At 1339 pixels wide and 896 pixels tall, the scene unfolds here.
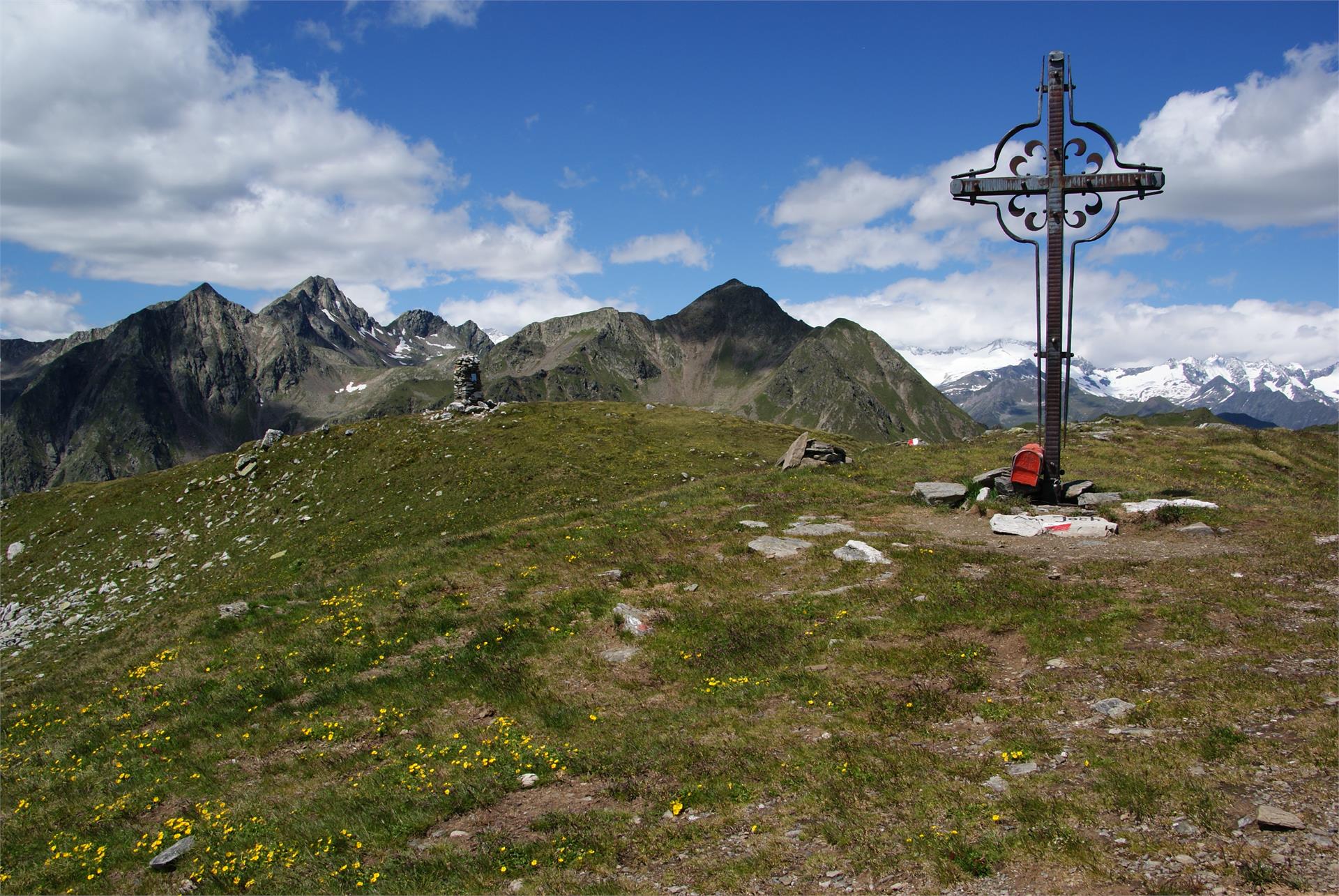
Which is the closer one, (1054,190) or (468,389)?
(1054,190)

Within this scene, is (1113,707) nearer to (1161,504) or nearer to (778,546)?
(778,546)

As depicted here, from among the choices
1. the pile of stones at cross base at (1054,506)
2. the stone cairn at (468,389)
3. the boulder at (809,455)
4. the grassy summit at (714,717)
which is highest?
the stone cairn at (468,389)

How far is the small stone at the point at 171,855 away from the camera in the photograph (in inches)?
483

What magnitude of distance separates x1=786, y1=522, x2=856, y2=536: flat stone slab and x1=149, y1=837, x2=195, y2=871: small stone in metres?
17.7

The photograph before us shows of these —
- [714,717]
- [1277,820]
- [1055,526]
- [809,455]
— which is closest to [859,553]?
[1055,526]

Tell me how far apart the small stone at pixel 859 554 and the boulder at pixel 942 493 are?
7672 millimetres

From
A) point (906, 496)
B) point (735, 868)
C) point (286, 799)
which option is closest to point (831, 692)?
point (735, 868)

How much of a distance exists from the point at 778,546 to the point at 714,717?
10095 mm

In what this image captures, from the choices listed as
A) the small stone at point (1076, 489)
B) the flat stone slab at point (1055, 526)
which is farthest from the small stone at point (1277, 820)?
the small stone at point (1076, 489)

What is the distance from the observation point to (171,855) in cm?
1238

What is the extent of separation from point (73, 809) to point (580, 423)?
2085 inches

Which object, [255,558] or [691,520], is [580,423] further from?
[691,520]

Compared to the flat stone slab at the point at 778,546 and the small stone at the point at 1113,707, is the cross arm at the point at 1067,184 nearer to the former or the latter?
the flat stone slab at the point at 778,546

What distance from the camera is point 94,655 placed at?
2555 centimetres
